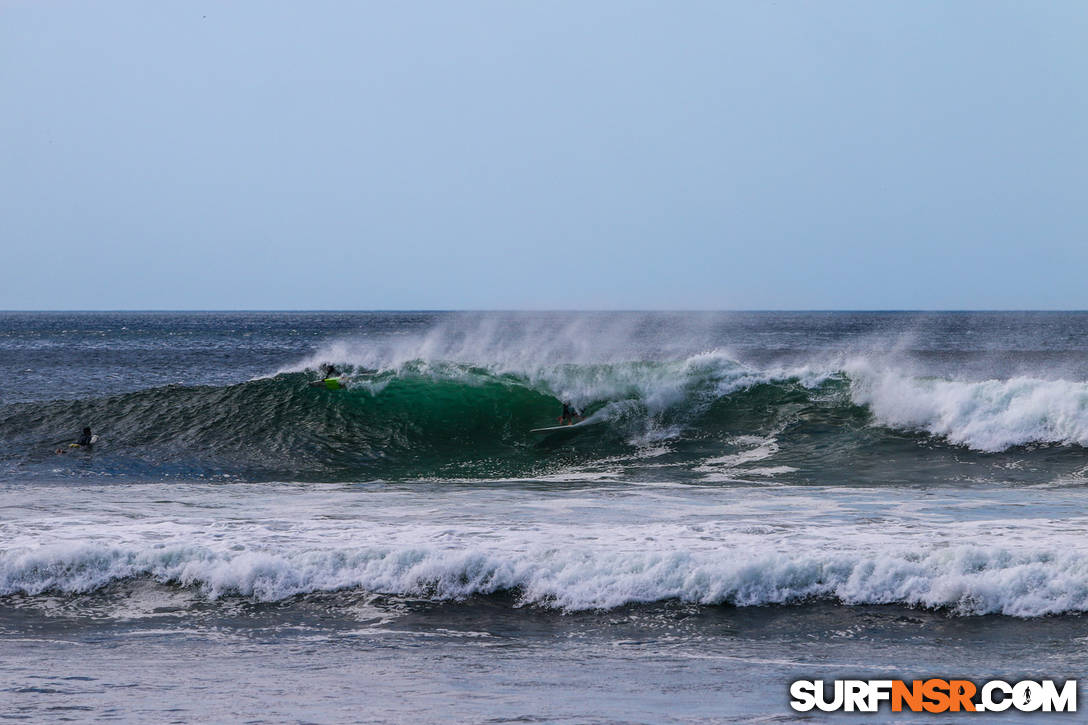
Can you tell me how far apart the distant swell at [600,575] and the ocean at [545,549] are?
0.10 ft

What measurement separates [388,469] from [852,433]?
27.9 ft

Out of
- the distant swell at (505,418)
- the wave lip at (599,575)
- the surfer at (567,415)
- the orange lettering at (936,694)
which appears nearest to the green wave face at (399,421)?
the distant swell at (505,418)

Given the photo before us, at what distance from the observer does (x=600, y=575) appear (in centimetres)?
898

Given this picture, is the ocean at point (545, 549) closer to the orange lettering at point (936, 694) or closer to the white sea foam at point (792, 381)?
the white sea foam at point (792, 381)

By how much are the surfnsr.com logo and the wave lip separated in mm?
1728

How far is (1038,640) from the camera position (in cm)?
758

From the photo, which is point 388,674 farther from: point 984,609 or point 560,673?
point 984,609

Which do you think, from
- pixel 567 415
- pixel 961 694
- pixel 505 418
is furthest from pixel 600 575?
pixel 505 418

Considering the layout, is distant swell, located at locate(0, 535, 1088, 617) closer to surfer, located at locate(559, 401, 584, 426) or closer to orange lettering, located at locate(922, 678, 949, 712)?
orange lettering, located at locate(922, 678, 949, 712)

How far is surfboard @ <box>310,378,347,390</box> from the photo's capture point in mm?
21672

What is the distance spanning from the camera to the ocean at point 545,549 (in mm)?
6887

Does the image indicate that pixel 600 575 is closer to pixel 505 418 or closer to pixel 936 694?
pixel 936 694

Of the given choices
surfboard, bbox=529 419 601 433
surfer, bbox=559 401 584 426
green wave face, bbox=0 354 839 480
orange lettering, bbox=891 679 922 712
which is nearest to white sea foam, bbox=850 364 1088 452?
green wave face, bbox=0 354 839 480

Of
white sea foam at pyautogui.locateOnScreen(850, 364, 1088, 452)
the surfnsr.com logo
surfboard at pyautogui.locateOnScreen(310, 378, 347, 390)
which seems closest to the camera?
the surfnsr.com logo
